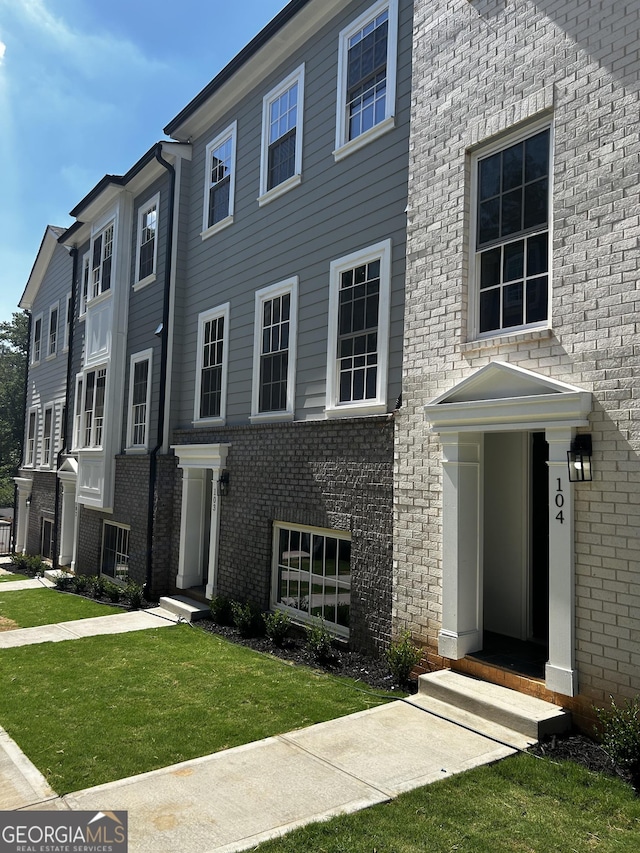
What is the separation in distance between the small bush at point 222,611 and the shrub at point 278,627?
1502 millimetres

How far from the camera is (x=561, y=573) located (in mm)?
5691

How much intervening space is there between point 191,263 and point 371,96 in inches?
236

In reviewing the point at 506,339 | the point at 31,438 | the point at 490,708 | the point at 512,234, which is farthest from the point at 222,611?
the point at 31,438

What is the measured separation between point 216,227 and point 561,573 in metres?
9.62

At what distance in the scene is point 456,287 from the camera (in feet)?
23.3

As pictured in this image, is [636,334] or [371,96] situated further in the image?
[371,96]

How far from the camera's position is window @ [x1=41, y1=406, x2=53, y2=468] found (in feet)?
71.6

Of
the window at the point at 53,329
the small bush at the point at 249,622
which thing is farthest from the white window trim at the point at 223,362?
the window at the point at 53,329

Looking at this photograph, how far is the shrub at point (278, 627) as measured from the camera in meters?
8.88

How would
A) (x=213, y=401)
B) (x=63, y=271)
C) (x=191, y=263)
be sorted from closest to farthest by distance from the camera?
1. (x=213, y=401)
2. (x=191, y=263)
3. (x=63, y=271)

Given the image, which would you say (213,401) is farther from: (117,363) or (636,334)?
(636,334)

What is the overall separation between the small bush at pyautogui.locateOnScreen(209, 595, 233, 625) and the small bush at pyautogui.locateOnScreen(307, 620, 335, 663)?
2566 millimetres

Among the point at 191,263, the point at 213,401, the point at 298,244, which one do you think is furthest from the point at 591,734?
the point at 191,263

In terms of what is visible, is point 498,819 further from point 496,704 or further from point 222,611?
point 222,611
